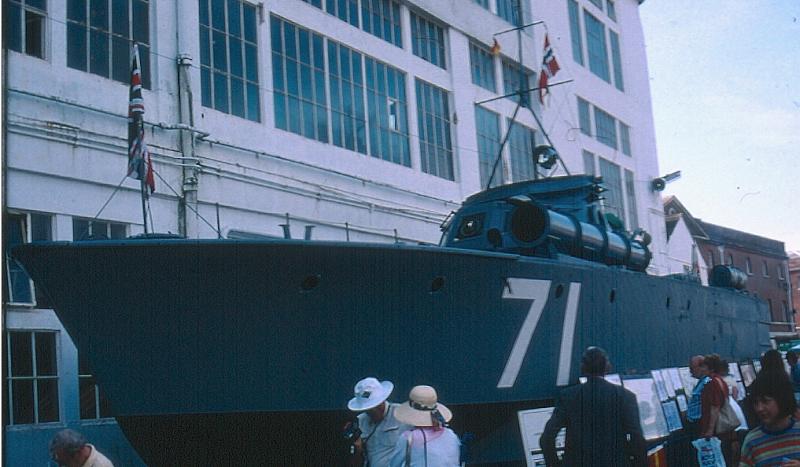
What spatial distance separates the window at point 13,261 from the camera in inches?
385

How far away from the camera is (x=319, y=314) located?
7426 millimetres

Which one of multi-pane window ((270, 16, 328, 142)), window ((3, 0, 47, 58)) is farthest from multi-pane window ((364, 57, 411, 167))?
window ((3, 0, 47, 58))

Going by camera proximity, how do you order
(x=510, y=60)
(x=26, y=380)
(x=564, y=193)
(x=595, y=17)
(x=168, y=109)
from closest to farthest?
(x=26, y=380) < (x=564, y=193) < (x=168, y=109) < (x=510, y=60) < (x=595, y=17)

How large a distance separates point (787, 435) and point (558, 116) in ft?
63.5

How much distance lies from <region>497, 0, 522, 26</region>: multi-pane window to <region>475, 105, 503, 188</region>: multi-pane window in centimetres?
287

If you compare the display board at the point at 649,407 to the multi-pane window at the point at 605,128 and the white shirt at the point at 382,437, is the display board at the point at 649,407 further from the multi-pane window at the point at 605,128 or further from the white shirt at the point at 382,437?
the multi-pane window at the point at 605,128

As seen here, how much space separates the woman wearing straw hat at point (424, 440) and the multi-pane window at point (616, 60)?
24067 millimetres

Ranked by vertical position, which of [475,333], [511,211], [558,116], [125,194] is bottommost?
[475,333]

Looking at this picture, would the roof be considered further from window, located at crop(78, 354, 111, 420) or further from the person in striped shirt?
the person in striped shirt

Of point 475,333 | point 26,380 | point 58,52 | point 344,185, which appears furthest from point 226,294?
point 344,185

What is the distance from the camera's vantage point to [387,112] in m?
16.9

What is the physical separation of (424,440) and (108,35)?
27.3 ft

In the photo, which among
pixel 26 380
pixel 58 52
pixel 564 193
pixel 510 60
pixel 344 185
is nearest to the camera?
pixel 26 380

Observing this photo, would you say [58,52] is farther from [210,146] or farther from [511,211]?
[511,211]
